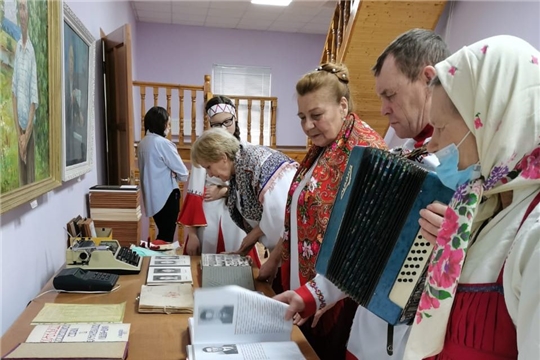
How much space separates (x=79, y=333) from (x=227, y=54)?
262 inches

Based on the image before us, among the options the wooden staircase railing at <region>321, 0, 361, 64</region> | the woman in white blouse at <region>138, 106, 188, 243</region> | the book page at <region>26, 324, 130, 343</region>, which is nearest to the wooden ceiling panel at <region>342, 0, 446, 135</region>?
the wooden staircase railing at <region>321, 0, 361, 64</region>

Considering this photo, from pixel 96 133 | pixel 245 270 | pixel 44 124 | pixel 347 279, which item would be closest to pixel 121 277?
pixel 245 270

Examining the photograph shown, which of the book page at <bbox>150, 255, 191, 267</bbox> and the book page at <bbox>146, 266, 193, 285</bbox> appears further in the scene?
the book page at <bbox>150, 255, 191, 267</bbox>

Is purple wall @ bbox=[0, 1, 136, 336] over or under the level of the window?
under

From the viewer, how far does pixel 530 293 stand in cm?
61

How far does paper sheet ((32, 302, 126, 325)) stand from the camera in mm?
1212

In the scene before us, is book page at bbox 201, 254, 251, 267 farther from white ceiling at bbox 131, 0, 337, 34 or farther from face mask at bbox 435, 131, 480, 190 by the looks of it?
white ceiling at bbox 131, 0, 337, 34

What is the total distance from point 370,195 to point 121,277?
112 cm

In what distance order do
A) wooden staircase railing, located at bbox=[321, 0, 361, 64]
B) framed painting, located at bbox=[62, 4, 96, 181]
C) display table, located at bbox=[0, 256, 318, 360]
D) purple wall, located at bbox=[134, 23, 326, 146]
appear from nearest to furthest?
display table, located at bbox=[0, 256, 318, 360] < framed painting, located at bbox=[62, 4, 96, 181] < wooden staircase railing, located at bbox=[321, 0, 361, 64] < purple wall, located at bbox=[134, 23, 326, 146]

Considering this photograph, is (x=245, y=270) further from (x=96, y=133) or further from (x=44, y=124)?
(x=96, y=133)

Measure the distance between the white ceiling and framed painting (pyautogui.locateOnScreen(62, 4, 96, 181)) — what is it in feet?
12.4

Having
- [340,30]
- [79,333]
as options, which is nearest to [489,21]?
[340,30]

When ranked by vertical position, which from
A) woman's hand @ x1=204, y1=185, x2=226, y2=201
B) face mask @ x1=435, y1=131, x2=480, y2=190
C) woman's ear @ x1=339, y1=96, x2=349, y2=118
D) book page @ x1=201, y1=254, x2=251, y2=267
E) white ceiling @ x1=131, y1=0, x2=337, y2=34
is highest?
white ceiling @ x1=131, y1=0, x2=337, y2=34

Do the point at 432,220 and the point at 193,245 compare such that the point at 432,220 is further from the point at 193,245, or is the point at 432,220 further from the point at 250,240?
the point at 193,245
